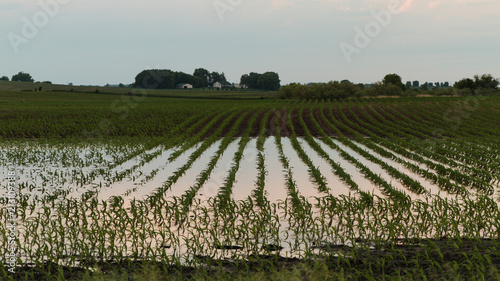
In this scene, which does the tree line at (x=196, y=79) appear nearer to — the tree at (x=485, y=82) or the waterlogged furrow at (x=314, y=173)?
the tree at (x=485, y=82)

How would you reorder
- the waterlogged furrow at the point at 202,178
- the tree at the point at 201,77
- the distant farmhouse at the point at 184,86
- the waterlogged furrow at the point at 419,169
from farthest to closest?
1. the tree at the point at 201,77
2. the distant farmhouse at the point at 184,86
3. the waterlogged furrow at the point at 419,169
4. the waterlogged furrow at the point at 202,178

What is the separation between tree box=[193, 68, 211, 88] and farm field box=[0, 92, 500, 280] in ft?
467

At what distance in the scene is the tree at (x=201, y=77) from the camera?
6865 inches

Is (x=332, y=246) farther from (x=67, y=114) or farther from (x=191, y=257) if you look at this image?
(x=67, y=114)

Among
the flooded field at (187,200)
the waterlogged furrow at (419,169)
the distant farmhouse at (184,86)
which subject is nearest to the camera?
the flooded field at (187,200)

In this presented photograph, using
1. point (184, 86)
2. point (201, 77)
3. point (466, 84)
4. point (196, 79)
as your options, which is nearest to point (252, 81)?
point (201, 77)

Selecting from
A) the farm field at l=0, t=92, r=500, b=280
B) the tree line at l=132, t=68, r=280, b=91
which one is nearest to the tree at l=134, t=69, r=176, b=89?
the tree line at l=132, t=68, r=280, b=91

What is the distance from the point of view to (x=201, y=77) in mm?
183625

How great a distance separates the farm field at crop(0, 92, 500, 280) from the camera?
8.23 meters

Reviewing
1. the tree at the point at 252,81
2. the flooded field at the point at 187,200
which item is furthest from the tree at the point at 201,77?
the flooded field at the point at 187,200

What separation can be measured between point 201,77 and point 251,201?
6917 inches

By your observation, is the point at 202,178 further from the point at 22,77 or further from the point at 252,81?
the point at 22,77

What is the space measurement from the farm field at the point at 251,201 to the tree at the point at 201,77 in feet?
467

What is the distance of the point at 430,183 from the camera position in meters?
15.4
